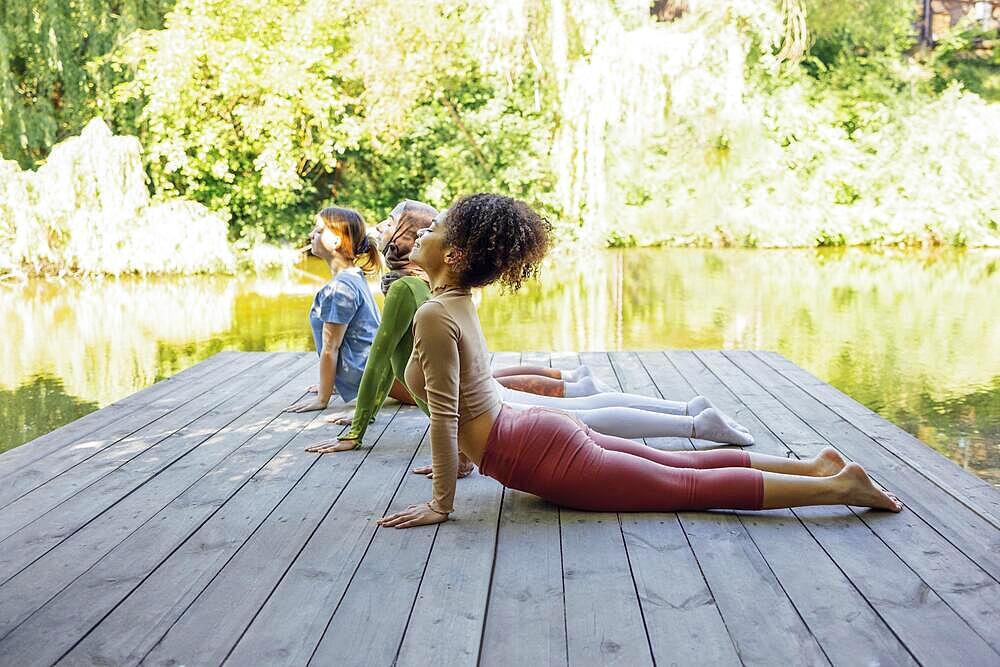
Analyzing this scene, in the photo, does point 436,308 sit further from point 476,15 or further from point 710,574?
point 476,15

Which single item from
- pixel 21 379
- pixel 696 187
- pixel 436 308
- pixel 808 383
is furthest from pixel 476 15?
pixel 436 308

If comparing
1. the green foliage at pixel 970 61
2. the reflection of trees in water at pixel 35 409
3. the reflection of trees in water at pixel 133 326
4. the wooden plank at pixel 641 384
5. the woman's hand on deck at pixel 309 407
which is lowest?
the reflection of trees in water at pixel 35 409

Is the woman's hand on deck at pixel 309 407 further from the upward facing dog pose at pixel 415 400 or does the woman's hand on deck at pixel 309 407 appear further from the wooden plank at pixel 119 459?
the upward facing dog pose at pixel 415 400

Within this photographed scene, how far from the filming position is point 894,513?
254 cm

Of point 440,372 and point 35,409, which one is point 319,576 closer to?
point 440,372

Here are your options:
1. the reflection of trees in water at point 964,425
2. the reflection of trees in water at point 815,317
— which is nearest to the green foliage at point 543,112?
the reflection of trees in water at point 815,317

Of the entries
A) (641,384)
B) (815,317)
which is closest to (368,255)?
(641,384)

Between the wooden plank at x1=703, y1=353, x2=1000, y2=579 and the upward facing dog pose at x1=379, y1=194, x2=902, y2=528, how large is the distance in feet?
0.51

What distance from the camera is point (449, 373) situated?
2350 mm

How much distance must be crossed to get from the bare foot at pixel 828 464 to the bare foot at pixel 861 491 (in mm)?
49

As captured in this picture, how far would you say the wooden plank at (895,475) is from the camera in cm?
233

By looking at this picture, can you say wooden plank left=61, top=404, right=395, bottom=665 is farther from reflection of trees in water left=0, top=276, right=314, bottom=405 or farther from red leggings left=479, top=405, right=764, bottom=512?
reflection of trees in water left=0, top=276, right=314, bottom=405

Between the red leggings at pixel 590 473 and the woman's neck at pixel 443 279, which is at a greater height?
the woman's neck at pixel 443 279

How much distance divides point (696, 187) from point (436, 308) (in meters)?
13.1
